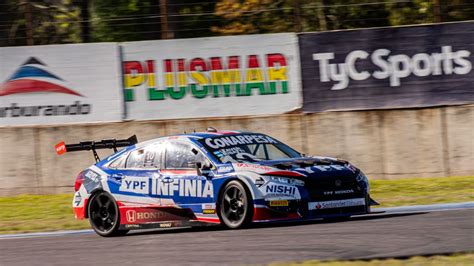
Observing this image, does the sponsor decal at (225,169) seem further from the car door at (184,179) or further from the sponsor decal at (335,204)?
the sponsor decal at (335,204)

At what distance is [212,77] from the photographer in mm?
17672

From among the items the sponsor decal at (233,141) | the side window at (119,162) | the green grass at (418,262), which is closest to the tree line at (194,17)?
the sponsor decal at (233,141)

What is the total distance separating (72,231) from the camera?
13281mm

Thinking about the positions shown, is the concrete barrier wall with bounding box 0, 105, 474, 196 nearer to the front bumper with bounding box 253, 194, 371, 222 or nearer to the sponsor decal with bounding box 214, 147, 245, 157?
the sponsor decal with bounding box 214, 147, 245, 157

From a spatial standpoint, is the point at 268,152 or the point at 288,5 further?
the point at 288,5

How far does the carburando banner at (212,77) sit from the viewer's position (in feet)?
57.1

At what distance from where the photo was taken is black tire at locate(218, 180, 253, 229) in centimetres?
1100

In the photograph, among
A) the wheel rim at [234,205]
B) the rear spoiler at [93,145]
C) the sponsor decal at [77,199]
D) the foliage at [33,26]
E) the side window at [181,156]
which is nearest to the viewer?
the wheel rim at [234,205]

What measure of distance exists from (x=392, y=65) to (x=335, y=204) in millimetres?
6477

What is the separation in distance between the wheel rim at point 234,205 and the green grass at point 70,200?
325cm

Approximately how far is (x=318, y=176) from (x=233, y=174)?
1.01m

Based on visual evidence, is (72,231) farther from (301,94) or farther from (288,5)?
(288,5)

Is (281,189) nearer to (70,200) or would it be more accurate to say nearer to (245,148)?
(245,148)

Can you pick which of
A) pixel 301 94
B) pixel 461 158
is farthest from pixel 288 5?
pixel 461 158
